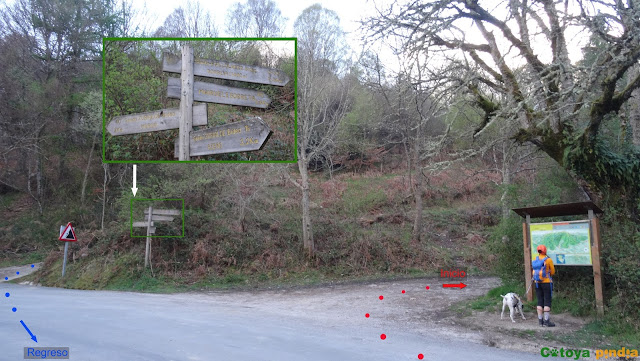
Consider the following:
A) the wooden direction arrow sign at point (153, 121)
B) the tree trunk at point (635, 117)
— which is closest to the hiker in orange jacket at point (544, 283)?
the tree trunk at point (635, 117)

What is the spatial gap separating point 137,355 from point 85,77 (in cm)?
2486

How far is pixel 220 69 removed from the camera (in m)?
6.28

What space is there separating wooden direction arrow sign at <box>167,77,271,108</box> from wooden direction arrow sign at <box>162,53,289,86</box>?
5.8 inches

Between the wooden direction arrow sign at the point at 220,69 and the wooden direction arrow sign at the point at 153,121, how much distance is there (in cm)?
48

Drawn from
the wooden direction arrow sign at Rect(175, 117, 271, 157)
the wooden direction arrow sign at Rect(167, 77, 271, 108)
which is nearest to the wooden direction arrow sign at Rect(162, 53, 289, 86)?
the wooden direction arrow sign at Rect(167, 77, 271, 108)

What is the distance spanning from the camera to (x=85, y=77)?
999 inches

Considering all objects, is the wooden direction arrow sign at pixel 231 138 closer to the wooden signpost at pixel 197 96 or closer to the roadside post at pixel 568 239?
the wooden signpost at pixel 197 96

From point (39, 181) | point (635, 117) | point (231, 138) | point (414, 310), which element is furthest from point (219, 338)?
point (39, 181)

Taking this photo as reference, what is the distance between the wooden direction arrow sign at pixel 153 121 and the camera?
6207 mm

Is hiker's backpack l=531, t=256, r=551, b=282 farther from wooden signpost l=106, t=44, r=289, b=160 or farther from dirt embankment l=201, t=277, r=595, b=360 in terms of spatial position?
wooden signpost l=106, t=44, r=289, b=160

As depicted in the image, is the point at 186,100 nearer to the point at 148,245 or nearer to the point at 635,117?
the point at 635,117

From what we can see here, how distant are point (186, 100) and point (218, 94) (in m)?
0.44

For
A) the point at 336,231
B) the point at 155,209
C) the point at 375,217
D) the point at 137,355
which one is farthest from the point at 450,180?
the point at 137,355

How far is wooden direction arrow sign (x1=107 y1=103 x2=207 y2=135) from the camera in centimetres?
621
